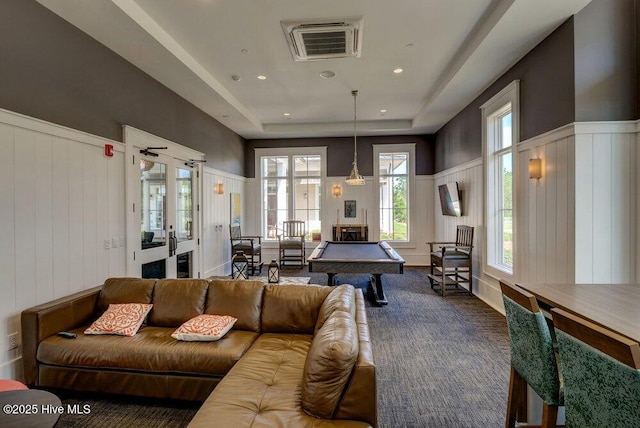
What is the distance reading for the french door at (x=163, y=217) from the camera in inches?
149

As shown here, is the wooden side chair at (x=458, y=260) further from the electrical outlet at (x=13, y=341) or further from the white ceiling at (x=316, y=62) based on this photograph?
the electrical outlet at (x=13, y=341)

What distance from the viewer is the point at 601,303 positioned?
1732mm

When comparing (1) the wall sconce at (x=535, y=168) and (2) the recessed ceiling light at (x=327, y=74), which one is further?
(2) the recessed ceiling light at (x=327, y=74)

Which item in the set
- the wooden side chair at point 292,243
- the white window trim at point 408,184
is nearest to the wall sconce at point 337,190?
the white window trim at point 408,184

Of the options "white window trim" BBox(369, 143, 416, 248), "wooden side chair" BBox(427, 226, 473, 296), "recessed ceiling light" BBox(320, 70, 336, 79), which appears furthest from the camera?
"white window trim" BBox(369, 143, 416, 248)

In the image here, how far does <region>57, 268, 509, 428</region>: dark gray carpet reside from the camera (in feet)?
6.89

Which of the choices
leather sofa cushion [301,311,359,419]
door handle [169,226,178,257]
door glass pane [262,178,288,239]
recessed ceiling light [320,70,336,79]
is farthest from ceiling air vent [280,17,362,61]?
door glass pane [262,178,288,239]

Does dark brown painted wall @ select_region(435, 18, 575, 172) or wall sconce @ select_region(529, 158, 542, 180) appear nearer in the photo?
dark brown painted wall @ select_region(435, 18, 575, 172)

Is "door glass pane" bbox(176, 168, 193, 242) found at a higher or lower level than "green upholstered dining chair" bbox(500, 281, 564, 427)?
higher

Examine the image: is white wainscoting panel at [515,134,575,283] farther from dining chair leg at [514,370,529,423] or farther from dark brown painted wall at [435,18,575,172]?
dining chair leg at [514,370,529,423]

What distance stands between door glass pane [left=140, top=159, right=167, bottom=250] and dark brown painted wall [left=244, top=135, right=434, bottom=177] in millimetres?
3684

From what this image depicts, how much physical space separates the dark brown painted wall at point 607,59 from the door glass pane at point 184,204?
5137mm

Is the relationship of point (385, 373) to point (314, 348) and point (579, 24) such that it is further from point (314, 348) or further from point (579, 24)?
point (579, 24)

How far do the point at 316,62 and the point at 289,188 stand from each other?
4.11 m
